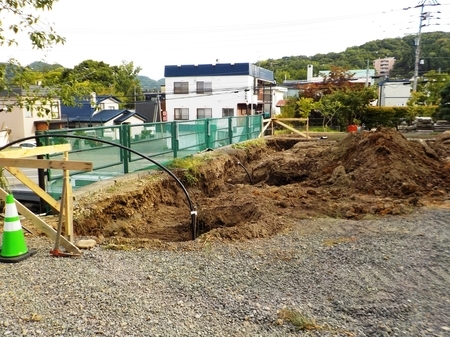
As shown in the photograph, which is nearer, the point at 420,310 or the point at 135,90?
the point at 420,310

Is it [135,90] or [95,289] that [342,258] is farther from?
[135,90]

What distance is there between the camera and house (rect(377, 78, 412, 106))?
4800 cm

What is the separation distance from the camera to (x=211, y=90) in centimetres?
4438

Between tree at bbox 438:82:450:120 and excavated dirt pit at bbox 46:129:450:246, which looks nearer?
excavated dirt pit at bbox 46:129:450:246

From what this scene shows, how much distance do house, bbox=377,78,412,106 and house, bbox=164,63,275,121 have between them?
16.5m

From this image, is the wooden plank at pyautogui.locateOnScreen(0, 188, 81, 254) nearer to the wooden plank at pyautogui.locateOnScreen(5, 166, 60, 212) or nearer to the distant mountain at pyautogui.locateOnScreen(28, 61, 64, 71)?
the wooden plank at pyautogui.locateOnScreen(5, 166, 60, 212)

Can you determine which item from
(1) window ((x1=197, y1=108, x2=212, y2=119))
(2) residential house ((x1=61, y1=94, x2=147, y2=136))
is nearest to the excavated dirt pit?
(2) residential house ((x1=61, y1=94, x2=147, y2=136))

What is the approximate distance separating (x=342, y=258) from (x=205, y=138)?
9933 mm

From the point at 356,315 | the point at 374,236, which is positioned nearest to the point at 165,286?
the point at 356,315

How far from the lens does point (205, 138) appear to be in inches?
558

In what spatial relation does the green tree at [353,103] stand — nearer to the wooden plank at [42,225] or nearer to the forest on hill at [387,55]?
the forest on hill at [387,55]

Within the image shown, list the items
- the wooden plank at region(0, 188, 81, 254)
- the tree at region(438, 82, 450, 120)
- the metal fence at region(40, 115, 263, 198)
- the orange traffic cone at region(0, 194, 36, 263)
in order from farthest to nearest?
the tree at region(438, 82, 450, 120) → the metal fence at region(40, 115, 263, 198) → the wooden plank at region(0, 188, 81, 254) → the orange traffic cone at region(0, 194, 36, 263)

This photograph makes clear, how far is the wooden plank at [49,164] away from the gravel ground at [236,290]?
1087 millimetres

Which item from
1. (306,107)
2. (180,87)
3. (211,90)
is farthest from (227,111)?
(306,107)
